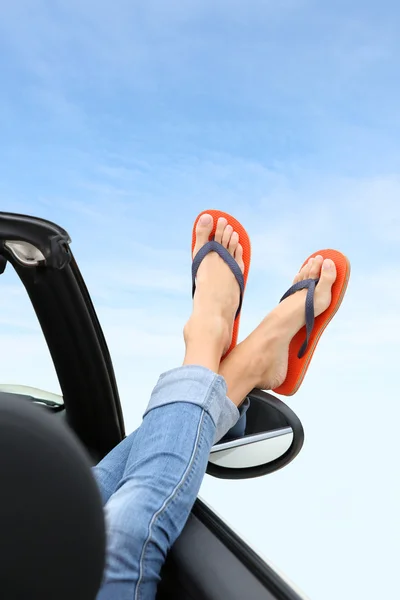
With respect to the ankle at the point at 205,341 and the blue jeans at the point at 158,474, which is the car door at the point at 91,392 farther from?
the ankle at the point at 205,341

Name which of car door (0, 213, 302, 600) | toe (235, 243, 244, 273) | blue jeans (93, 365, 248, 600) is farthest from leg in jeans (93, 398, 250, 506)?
toe (235, 243, 244, 273)

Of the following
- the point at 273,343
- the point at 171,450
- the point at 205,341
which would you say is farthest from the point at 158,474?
the point at 273,343

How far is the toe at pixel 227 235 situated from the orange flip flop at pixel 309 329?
0.24m

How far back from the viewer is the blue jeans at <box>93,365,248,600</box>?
2.71ft

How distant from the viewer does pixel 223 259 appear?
185cm

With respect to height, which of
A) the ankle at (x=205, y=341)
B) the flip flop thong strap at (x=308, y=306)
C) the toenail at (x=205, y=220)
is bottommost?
the ankle at (x=205, y=341)

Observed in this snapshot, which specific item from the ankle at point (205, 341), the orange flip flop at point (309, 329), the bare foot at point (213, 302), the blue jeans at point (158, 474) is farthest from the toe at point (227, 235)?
the blue jeans at point (158, 474)

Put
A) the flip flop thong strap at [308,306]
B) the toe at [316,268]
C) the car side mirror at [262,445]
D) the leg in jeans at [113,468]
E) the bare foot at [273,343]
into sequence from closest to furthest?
1. the leg in jeans at [113,468]
2. the car side mirror at [262,445]
3. the bare foot at [273,343]
4. the flip flop thong strap at [308,306]
5. the toe at [316,268]

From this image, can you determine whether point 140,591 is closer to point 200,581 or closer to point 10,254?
point 200,581

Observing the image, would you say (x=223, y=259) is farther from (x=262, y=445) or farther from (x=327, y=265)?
(x=262, y=445)

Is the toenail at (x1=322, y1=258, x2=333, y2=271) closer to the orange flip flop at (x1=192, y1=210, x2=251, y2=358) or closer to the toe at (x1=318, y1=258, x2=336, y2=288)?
the toe at (x1=318, y1=258, x2=336, y2=288)

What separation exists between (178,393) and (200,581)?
0.34 metres

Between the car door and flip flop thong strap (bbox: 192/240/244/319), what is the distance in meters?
0.58

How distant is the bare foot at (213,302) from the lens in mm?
1423
